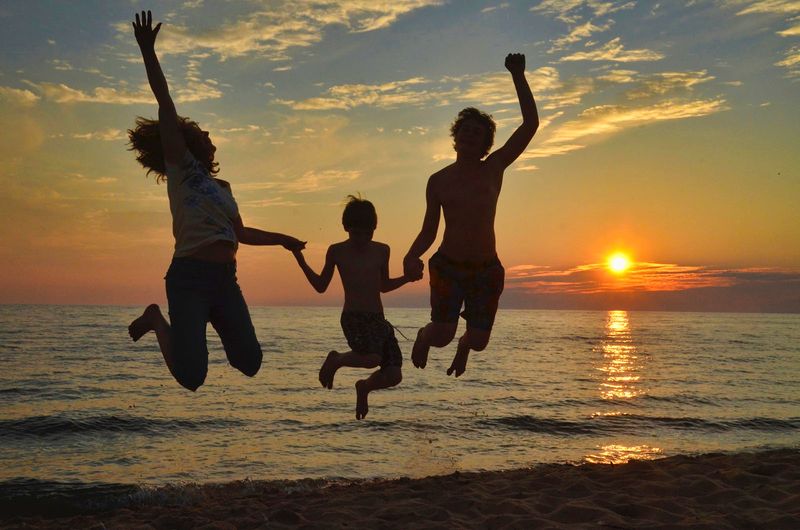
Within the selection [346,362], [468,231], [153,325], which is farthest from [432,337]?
[153,325]

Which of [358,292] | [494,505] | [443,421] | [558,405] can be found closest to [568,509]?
[494,505]

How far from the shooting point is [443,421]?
18266 millimetres

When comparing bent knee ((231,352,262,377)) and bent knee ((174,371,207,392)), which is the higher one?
bent knee ((231,352,262,377))

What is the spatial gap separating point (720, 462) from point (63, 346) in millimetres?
36162

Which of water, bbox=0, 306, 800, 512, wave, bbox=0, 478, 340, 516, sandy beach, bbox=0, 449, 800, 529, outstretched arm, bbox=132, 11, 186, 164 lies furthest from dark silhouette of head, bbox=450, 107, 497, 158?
water, bbox=0, 306, 800, 512

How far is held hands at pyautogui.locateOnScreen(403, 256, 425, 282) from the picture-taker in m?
6.06

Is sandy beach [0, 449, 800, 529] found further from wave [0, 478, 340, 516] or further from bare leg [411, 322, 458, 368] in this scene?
bare leg [411, 322, 458, 368]

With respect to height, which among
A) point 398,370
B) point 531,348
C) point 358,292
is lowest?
point 531,348

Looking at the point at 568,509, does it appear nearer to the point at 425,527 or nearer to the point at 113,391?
the point at 425,527

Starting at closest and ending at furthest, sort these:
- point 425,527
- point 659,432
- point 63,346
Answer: point 425,527 → point 659,432 → point 63,346

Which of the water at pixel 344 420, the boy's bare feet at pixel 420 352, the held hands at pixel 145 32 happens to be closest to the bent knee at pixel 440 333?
the boy's bare feet at pixel 420 352

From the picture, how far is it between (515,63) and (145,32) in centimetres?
321

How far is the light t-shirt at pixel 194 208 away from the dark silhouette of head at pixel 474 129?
244 cm

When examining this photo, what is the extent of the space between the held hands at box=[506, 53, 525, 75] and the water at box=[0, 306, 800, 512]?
884cm
